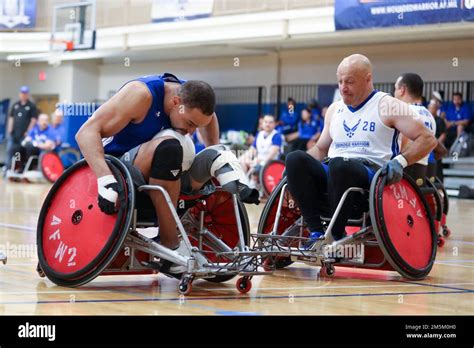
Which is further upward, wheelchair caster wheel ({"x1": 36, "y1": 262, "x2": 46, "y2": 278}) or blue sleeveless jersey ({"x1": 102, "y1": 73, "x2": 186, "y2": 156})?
blue sleeveless jersey ({"x1": 102, "y1": 73, "x2": 186, "y2": 156})

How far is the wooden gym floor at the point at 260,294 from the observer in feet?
12.8

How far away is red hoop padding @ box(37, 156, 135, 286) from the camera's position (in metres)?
4.33

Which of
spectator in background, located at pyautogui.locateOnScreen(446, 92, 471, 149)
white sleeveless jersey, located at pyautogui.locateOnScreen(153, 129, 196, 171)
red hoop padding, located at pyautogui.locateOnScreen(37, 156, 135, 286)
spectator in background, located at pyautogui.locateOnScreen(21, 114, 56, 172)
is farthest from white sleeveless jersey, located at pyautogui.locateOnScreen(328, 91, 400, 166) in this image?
spectator in background, located at pyautogui.locateOnScreen(21, 114, 56, 172)

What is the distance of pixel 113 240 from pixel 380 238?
4.90 ft

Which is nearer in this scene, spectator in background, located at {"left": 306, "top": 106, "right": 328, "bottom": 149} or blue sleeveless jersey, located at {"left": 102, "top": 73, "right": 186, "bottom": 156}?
blue sleeveless jersey, located at {"left": 102, "top": 73, "right": 186, "bottom": 156}

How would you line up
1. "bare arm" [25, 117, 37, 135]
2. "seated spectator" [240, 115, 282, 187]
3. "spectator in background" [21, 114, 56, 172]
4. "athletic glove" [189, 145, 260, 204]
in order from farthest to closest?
"bare arm" [25, 117, 37, 135], "spectator in background" [21, 114, 56, 172], "seated spectator" [240, 115, 282, 187], "athletic glove" [189, 145, 260, 204]

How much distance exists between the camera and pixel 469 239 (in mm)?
8219

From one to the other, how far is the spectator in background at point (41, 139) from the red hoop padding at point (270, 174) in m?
6.08

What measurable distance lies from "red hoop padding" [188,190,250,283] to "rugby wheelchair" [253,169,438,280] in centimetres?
18

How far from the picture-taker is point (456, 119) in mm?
15438

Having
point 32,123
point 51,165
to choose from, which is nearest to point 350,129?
point 51,165

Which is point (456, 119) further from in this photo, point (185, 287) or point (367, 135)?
point (185, 287)

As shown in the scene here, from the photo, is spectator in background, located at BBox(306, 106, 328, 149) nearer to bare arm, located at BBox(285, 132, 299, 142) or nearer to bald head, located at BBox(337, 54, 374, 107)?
bare arm, located at BBox(285, 132, 299, 142)
